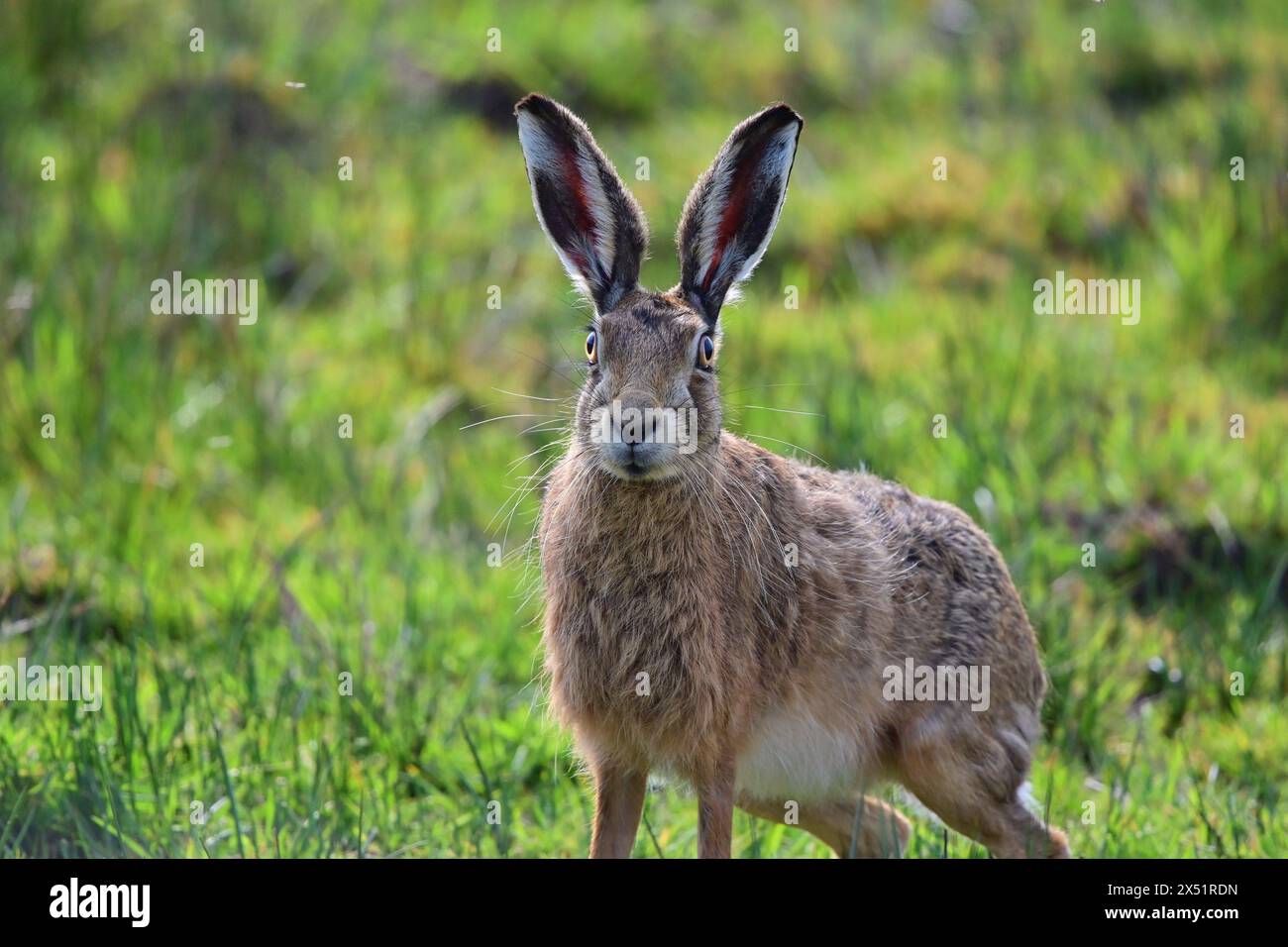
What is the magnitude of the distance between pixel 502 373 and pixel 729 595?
3864 millimetres

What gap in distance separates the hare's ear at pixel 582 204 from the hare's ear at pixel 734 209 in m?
0.14

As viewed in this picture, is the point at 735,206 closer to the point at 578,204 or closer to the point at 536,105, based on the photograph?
the point at 578,204

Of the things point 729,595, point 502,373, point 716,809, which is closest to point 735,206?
point 729,595

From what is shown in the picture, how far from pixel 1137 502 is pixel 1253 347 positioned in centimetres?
153

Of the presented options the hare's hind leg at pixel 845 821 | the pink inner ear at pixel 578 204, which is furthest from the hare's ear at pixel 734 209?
the hare's hind leg at pixel 845 821

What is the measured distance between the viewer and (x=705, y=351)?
4578mm

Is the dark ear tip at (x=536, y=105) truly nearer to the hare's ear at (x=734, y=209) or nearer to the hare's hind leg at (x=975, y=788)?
the hare's ear at (x=734, y=209)

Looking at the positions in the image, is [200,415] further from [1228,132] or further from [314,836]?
[1228,132]

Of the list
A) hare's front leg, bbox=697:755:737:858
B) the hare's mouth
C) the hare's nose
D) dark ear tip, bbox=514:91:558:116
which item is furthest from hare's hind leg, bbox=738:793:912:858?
dark ear tip, bbox=514:91:558:116

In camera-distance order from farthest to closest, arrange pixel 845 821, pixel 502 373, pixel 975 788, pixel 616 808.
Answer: pixel 502 373 < pixel 845 821 < pixel 975 788 < pixel 616 808

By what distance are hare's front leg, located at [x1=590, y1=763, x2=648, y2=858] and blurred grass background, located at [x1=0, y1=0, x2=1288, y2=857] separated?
23cm

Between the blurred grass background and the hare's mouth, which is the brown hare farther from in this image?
the blurred grass background

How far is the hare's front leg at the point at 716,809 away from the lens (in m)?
4.41

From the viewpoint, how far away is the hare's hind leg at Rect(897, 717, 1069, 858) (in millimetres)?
4879
